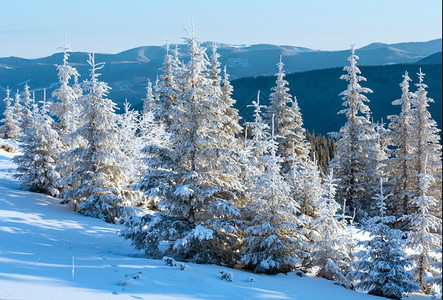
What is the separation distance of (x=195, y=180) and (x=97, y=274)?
489 cm

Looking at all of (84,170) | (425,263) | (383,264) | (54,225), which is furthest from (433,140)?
(54,225)

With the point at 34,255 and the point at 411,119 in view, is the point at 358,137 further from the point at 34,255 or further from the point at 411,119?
the point at 34,255

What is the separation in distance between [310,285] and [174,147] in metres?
6.60

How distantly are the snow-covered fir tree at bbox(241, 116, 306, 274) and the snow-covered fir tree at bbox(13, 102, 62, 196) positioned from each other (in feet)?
40.8

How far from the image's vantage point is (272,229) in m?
13.0

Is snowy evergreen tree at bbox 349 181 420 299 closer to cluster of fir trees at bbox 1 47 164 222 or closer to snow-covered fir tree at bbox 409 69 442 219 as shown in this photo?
cluster of fir trees at bbox 1 47 164 222

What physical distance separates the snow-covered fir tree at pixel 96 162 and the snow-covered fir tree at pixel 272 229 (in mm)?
7649

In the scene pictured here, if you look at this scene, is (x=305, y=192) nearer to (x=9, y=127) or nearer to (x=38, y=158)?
(x=38, y=158)

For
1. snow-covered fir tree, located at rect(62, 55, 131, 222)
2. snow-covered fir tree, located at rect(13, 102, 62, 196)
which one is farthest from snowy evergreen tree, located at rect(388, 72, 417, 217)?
snow-covered fir tree, located at rect(13, 102, 62, 196)

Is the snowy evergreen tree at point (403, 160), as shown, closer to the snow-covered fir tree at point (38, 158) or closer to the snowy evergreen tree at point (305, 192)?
the snowy evergreen tree at point (305, 192)

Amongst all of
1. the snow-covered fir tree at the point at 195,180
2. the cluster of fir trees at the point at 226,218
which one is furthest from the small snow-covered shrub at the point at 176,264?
the snow-covered fir tree at the point at 195,180

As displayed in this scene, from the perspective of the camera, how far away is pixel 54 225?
15547 mm

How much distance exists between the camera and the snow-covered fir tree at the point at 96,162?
18.3m

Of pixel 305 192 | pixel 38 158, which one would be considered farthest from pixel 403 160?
pixel 38 158
